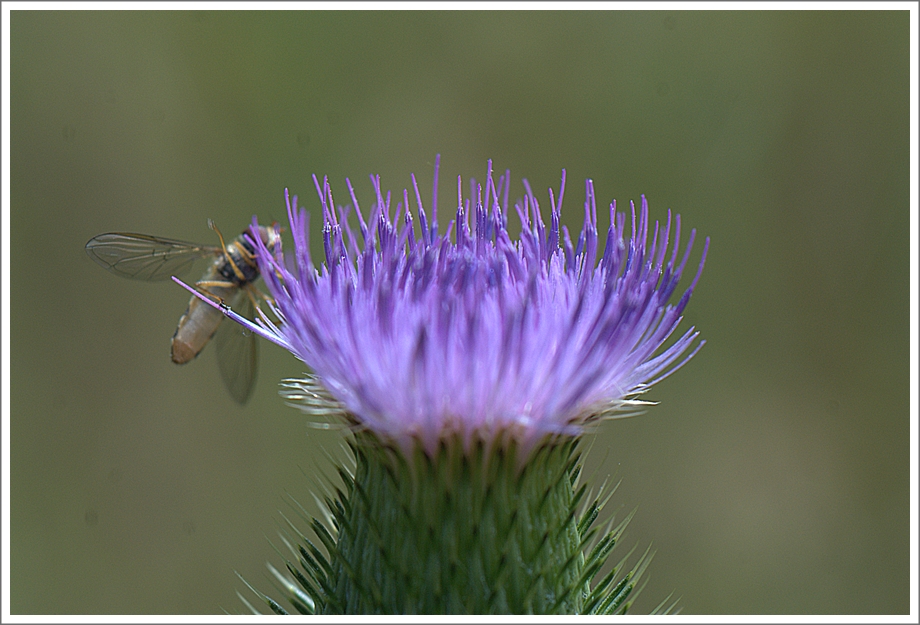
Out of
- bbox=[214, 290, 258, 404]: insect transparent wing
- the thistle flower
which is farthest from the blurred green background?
the thistle flower

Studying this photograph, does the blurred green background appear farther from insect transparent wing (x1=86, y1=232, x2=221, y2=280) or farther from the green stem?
the green stem

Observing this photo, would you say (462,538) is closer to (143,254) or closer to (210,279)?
(210,279)

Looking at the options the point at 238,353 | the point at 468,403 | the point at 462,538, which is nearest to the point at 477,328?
the point at 468,403

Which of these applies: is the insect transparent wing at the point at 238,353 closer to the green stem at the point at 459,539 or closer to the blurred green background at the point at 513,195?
the green stem at the point at 459,539

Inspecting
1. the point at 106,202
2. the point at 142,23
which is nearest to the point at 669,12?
the point at 142,23

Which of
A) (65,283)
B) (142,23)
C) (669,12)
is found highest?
(669,12)

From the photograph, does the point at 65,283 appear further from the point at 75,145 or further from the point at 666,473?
the point at 666,473
